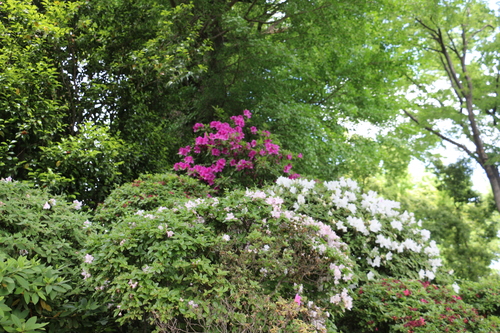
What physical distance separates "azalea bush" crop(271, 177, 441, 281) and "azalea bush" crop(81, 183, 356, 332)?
931 mm

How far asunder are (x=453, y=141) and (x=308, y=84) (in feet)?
22.4

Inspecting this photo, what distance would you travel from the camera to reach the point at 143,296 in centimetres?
255

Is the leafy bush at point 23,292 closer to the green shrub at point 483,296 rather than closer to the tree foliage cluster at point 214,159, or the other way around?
the tree foliage cluster at point 214,159

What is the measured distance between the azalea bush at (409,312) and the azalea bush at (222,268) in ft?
1.97

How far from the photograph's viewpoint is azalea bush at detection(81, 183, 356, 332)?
2600 millimetres

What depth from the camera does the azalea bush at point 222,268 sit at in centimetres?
260

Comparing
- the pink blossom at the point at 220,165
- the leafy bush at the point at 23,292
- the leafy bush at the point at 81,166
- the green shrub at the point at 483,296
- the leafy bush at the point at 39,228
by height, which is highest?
the pink blossom at the point at 220,165

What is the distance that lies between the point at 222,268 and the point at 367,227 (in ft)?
7.59

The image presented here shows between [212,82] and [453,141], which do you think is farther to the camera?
[453,141]

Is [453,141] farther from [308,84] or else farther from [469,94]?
[308,84]

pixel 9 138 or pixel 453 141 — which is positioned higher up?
pixel 453 141

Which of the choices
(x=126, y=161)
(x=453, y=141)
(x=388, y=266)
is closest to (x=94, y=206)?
(x=126, y=161)

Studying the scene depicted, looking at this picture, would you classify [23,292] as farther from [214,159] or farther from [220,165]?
[214,159]

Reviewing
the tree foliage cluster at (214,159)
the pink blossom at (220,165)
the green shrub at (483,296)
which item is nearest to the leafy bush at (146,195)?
the tree foliage cluster at (214,159)
